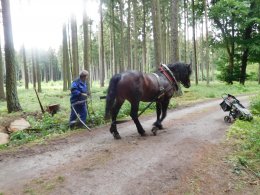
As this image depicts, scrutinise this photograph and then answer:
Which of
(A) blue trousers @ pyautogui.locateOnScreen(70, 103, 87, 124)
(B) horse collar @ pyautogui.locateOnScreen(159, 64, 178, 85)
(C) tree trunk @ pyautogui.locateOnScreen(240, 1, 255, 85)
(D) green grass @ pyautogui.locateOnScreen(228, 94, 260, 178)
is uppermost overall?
(C) tree trunk @ pyautogui.locateOnScreen(240, 1, 255, 85)

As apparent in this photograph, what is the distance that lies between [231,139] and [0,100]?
51.8 feet

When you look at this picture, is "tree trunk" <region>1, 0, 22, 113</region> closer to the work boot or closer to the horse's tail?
the work boot

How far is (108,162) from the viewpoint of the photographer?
6.48 meters

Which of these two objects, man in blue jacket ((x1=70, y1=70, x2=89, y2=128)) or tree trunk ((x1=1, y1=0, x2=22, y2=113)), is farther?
tree trunk ((x1=1, y1=0, x2=22, y2=113))

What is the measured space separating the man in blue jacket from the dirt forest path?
35.5 inches

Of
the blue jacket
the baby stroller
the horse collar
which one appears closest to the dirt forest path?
the blue jacket

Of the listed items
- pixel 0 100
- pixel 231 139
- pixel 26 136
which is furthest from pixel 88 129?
pixel 0 100

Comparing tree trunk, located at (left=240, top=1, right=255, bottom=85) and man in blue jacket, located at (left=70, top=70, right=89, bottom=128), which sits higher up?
tree trunk, located at (left=240, top=1, right=255, bottom=85)

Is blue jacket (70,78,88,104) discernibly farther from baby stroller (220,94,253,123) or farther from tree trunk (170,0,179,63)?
tree trunk (170,0,179,63)

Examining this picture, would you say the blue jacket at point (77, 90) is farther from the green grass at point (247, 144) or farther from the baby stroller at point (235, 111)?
the baby stroller at point (235, 111)

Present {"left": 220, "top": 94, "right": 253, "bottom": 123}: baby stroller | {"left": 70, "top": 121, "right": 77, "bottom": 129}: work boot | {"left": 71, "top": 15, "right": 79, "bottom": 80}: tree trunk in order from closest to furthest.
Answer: {"left": 70, "top": 121, "right": 77, "bottom": 129}: work boot < {"left": 220, "top": 94, "right": 253, "bottom": 123}: baby stroller < {"left": 71, "top": 15, "right": 79, "bottom": 80}: tree trunk

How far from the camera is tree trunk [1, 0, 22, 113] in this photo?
1289 cm

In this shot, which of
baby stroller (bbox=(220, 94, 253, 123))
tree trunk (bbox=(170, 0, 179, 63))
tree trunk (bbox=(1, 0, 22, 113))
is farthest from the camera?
tree trunk (bbox=(170, 0, 179, 63))

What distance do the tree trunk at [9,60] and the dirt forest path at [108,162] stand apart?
5.07 m
